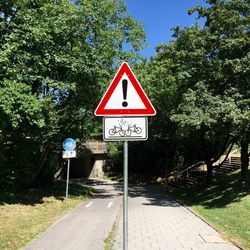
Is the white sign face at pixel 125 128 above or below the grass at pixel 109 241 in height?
above

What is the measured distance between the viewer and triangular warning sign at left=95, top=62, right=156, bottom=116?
509 centimetres

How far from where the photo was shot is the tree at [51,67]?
Result: 15.3m

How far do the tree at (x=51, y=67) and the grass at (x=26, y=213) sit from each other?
1.27 metres

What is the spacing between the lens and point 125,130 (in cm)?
504

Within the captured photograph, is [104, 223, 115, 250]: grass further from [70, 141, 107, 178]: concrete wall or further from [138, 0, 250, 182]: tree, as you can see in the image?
[70, 141, 107, 178]: concrete wall

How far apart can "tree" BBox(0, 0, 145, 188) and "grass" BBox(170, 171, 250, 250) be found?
7.91m

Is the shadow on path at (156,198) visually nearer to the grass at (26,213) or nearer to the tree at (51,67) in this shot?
the grass at (26,213)

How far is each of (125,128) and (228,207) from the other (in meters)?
14.4

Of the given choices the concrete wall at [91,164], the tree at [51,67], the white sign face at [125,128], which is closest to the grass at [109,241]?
the white sign face at [125,128]

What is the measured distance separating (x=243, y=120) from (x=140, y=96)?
41.9 feet

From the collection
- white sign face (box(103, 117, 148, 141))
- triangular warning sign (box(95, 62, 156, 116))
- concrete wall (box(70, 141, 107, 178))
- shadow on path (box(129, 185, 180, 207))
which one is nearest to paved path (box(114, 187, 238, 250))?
white sign face (box(103, 117, 148, 141))

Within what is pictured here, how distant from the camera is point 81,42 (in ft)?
63.8

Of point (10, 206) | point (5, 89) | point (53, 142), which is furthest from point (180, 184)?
point (5, 89)

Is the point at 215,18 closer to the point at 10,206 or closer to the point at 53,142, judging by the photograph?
Result: the point at 53,142
